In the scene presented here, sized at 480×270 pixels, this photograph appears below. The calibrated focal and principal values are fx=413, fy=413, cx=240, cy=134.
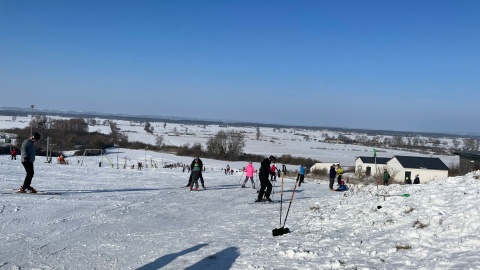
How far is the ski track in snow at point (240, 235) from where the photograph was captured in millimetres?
6598

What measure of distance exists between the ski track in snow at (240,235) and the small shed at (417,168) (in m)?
47.0

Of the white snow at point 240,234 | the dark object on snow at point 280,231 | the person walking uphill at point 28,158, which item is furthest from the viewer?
the person walking uphill at point 28,158

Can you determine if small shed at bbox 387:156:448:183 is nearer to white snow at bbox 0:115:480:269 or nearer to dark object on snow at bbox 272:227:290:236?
white snow at bbox 0:115:480:269

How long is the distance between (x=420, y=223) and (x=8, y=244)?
300 inches

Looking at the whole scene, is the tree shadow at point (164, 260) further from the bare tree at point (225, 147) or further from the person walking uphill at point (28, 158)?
the bare tree at point (225, 147)

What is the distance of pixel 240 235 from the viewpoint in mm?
9023

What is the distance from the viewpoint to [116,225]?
9.66m

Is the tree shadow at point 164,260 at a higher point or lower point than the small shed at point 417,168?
higher

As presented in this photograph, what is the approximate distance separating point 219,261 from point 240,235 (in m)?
2.04

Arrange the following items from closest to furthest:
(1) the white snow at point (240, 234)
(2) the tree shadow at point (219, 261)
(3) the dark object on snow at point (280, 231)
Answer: (1) the white snow at point (240, 234), (2) the tree shadow at point (219, 261), (3) the dark object on snow at point (280, 231)

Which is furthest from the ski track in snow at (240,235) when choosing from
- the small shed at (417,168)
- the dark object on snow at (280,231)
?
the small shed at (417,168)

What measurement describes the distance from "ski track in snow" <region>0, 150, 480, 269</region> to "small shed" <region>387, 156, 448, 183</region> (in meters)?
47.0

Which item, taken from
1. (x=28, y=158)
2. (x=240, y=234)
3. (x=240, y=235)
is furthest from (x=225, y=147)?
(x=240, y=235)

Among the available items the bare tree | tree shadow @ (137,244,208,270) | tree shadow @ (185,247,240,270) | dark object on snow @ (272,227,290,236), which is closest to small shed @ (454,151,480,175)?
dark object on snow @ (272,227,290,236)
